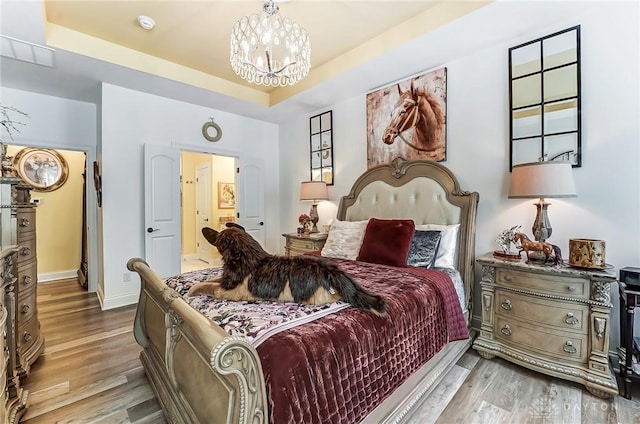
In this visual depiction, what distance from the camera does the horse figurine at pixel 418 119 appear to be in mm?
3102

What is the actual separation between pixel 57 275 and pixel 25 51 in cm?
377

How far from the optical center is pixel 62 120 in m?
4.00

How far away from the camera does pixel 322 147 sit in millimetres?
4398

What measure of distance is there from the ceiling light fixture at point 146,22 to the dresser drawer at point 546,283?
379cm

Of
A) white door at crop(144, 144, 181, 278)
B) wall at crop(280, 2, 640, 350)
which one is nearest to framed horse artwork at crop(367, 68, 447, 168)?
wall at crop(280, 2, 640, 350)

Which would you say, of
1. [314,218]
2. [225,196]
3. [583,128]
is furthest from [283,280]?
[225,196]

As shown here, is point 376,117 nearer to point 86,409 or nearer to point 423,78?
point 423,78

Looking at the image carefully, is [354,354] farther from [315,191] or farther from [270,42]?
[315,191]

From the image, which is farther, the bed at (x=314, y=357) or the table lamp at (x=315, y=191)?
the table lamp at (x=315, y=191)

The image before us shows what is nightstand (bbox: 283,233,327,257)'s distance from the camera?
→ 12.2 ft

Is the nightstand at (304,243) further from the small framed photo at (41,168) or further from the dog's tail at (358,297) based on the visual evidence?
the small framed photo at (41,168)

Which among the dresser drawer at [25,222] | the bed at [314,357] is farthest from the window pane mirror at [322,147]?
the dresser drawer at [25,222]

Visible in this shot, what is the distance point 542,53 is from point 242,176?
404cm

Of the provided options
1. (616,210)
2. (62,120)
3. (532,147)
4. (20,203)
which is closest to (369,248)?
(532,147)
